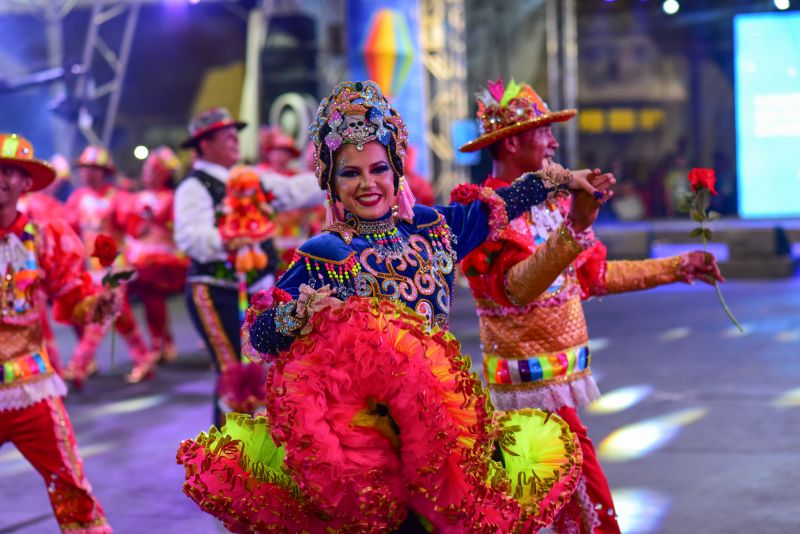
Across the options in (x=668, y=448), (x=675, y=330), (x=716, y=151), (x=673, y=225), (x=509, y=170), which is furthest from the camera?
(x=716, y=151)

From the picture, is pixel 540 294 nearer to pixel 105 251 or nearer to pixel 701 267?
pixel 701 267

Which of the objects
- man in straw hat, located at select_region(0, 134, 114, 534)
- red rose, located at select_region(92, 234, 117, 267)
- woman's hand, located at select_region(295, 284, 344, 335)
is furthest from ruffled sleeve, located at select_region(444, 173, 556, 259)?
man in straw hat, located at select_region(0, 134, 114, 534)

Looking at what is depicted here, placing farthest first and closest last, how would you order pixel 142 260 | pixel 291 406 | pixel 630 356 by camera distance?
pixel 142 260, pixel 630 356, pixel 291 406

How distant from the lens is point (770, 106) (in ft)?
53.2

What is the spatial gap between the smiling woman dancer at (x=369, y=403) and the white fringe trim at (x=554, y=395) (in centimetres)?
85

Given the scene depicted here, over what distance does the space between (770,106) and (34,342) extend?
45.7 ft

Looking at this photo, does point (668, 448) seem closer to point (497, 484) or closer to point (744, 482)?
point (744, 482)

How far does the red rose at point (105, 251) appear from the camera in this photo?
13.6 feet

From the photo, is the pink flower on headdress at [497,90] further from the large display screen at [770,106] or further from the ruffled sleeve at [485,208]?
the large display screen at [770,106]

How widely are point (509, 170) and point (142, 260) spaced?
19.7 feet

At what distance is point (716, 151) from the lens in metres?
18.3

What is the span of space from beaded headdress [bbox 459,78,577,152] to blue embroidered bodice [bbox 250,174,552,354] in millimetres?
941

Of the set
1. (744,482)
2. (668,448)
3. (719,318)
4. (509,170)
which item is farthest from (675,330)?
(509,170)

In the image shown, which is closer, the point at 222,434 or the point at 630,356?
the point at 222,434
